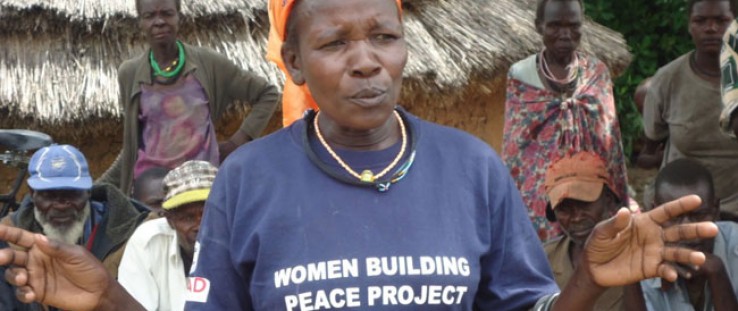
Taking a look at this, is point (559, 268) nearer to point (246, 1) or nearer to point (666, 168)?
point (666, 168)

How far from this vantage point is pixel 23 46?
297 inches

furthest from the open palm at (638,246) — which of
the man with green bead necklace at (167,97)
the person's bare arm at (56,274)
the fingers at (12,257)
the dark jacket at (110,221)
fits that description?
the man with green bead necklace at (167,97)

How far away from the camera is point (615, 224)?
2.18 meters

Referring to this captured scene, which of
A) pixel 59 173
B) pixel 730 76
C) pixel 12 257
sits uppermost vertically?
pixel 730 76

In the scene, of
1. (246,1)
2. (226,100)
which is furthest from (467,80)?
(226,100)

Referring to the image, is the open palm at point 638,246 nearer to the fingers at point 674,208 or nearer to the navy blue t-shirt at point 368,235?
the fingers at point 674,208

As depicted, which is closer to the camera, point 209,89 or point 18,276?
point 18,276

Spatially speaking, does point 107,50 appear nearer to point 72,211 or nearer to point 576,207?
point 72,211

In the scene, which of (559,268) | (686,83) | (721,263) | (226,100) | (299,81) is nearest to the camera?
(299,81)

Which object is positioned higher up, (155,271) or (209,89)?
(209,89)

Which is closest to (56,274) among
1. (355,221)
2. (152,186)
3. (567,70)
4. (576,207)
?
(355,221)

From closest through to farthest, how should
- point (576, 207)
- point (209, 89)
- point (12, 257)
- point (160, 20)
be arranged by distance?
1. point (12, 257)
2. point (576, 207)
3. point (160, 20)
4. point (209, 89)

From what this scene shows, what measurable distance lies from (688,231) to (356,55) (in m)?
0.63

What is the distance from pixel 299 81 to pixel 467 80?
17.3ft
